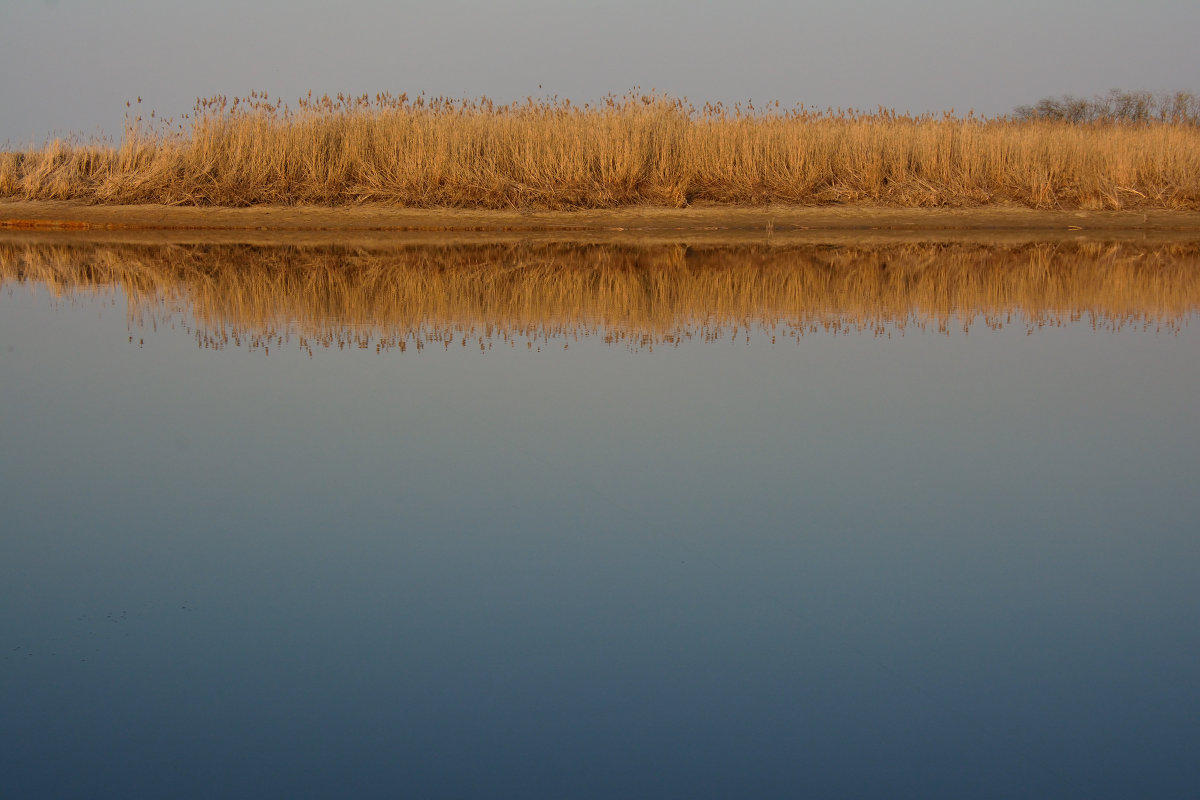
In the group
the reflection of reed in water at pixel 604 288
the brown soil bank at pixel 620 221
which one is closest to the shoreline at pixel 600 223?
the brown soil bank at pixel 620 221

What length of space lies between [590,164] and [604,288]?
20.8 ft

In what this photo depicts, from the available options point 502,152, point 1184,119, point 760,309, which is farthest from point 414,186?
point 1184,119

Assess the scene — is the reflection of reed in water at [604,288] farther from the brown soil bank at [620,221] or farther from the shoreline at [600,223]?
the brown soil bank at [620,221]

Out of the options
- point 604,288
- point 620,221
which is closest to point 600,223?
point 620,221

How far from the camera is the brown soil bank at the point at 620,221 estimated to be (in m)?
13.3

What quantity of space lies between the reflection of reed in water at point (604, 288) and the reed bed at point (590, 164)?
277 cm

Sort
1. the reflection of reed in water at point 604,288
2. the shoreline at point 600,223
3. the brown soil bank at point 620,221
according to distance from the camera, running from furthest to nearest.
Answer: the brown soil bank at point 620,221 → the shoreline at point 600,223 → the reflection of reed in water at point 604,288

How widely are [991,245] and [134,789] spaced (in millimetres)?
11062

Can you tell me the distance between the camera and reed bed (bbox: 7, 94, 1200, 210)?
14.0 meters

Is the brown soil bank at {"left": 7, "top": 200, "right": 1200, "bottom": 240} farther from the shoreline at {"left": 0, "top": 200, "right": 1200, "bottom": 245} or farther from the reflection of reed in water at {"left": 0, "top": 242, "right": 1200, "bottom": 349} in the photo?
the reflection of reed in water at {"left": 0, "top": 242, "right": 1200, "bottom": 349}

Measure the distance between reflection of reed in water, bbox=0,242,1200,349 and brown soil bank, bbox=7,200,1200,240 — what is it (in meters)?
1.88

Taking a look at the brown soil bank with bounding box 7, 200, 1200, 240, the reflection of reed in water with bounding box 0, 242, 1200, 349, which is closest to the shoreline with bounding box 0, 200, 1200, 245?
the brown soil bank with bounding box 7, 200, 1200, 240

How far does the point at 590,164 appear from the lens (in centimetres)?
1438

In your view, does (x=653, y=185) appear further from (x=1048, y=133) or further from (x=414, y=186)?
(x=1048, y=133)
